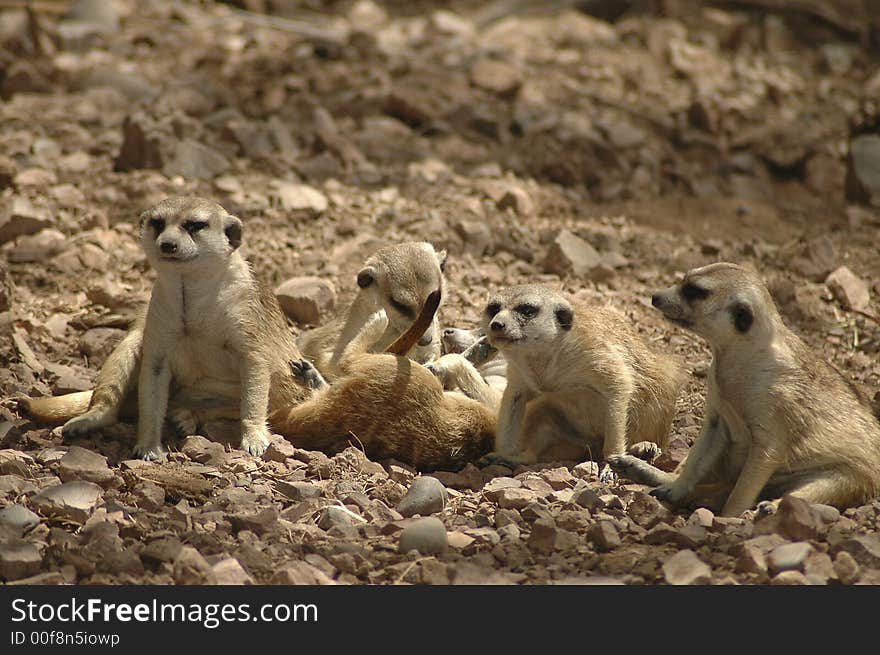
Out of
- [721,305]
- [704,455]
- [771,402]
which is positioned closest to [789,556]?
[771,402]

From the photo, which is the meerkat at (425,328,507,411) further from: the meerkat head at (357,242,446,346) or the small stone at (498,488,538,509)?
the small stone at (498,488,538,509)

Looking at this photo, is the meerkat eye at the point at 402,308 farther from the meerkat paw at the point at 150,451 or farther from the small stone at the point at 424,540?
the small stone at the point at 424,540

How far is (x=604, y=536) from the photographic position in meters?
3.98

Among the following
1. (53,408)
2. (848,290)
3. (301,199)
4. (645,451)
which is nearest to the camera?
(645,451)

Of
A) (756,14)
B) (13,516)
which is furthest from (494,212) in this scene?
(756,14)

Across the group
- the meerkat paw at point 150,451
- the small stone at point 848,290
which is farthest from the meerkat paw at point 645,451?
the small stone at point 848,290

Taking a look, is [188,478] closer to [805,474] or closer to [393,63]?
[805,474]

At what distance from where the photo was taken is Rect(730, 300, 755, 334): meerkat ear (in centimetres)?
429

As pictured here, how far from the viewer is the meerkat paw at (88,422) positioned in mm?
4976

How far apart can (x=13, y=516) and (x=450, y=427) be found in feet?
5.97

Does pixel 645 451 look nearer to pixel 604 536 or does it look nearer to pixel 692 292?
pixel 692 292

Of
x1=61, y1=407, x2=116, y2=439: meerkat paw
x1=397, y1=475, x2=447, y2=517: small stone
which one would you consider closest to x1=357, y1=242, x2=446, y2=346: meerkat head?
x1=397, y1=475, x2=447, y2=517: small stone

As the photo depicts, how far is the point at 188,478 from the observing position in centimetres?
441

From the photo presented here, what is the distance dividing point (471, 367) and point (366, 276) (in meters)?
0.70
